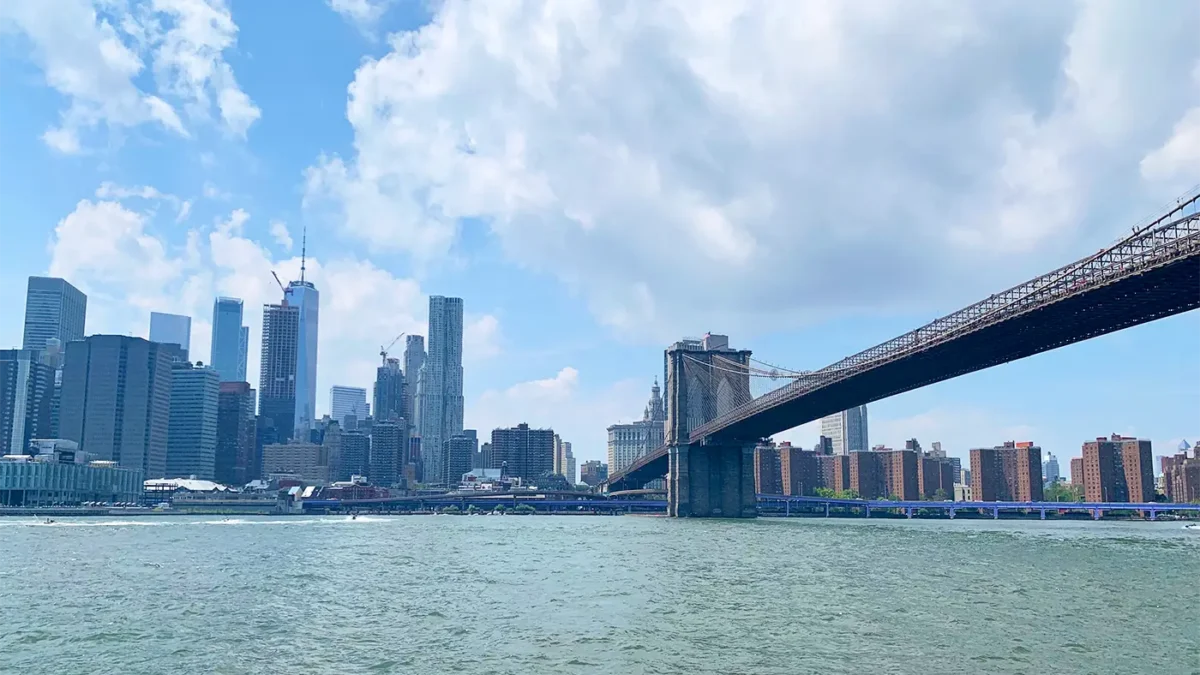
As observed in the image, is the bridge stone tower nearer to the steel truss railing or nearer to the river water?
the steel truss railing

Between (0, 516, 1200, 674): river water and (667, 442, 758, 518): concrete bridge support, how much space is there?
63.9 meters

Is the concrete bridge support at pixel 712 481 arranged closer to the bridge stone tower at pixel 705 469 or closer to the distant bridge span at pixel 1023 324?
the bridge stone tower at pixel 705 469

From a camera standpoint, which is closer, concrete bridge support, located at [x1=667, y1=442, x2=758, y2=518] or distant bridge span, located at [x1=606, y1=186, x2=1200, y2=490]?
distant bridge span, located at [x1=606, y1=186, x2=1200, y2=490]

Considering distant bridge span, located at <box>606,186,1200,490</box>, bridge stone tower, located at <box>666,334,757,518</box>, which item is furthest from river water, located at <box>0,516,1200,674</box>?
bridge stone tower, located at <box>666,334,757,518</box>

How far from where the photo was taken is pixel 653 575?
42.1 meters

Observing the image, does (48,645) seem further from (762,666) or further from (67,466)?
(67,466)

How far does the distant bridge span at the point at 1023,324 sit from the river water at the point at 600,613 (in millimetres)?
13520

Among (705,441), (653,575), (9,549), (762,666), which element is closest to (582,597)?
(653,575)

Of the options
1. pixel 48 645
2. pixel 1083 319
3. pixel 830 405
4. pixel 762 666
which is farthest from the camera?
pixel 830 405

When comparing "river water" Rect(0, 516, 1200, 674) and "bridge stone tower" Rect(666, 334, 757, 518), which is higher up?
"bridge stone tower" Rect(666, 334, 757, 518)

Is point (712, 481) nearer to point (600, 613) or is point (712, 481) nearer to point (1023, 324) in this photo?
point (1023, 324)

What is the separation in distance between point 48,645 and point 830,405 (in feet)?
267

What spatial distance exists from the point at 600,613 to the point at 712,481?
90888 mm

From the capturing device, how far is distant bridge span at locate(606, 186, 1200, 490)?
4728 cm
